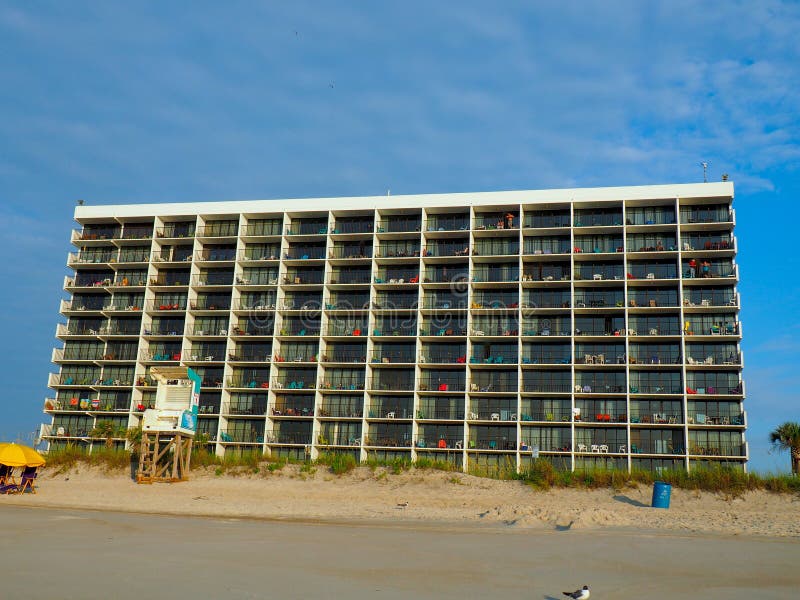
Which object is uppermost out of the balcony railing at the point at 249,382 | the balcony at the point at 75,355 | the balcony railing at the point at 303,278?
the balcony railing at the point at 303,278

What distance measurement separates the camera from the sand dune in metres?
28.8

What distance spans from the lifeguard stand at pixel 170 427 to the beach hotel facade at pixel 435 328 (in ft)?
58.9

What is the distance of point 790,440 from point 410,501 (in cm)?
3137

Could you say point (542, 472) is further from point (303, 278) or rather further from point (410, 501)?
point (303, 278)

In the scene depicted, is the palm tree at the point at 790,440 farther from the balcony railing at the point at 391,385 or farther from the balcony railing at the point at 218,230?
the balcony railing at the point at 218,230

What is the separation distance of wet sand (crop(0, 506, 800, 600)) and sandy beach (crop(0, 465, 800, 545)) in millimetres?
4004

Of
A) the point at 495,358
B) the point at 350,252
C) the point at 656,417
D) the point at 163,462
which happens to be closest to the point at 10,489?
the point at 163,462

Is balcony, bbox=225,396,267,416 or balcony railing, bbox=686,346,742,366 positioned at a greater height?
balcony railing, bbox=686,346,742,366

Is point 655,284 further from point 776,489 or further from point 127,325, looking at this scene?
point 127,325

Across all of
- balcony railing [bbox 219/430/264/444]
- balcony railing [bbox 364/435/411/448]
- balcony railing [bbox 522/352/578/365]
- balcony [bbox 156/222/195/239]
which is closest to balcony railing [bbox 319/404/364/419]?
balcony railing [bbox 364/435/411/448]

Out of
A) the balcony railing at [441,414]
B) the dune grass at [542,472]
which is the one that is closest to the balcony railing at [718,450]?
the dune grass at [542,472]

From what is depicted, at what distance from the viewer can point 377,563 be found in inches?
692

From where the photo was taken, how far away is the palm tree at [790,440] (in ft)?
177

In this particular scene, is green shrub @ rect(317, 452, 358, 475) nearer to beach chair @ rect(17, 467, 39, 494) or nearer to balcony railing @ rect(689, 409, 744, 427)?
beach chair @ rect(17, 467, 39, 494)
